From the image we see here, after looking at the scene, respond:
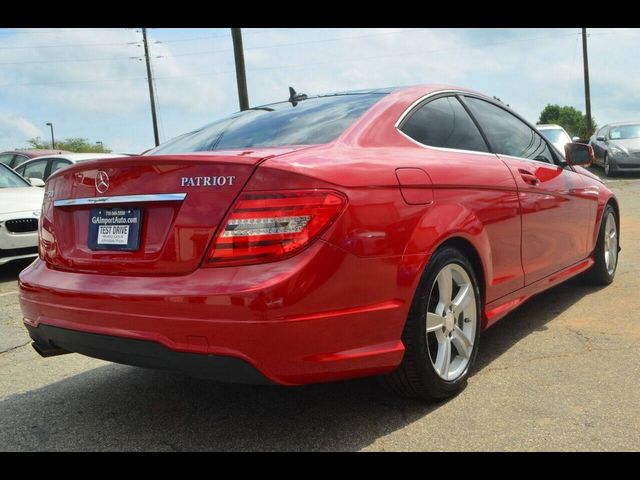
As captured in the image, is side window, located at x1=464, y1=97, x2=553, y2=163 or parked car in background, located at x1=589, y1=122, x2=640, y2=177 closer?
side window, located at x1=464, y1=97, x2=553, y2=163

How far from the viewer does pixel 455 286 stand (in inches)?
118

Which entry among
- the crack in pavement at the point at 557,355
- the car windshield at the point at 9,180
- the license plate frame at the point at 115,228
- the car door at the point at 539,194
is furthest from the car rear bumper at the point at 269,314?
the car windshield at the point at 9,180

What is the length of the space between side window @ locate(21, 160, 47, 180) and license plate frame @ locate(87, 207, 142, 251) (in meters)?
8.58

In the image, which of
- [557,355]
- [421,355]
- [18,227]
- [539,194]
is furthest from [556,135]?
[421,355]

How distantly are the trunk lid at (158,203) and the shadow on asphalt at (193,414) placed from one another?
0.74 metres

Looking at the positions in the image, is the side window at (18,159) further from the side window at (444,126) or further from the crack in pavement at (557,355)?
the crack in pavement at (557,355)

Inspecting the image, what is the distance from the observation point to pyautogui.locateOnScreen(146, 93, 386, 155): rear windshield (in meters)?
2.82

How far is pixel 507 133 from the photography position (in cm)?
390

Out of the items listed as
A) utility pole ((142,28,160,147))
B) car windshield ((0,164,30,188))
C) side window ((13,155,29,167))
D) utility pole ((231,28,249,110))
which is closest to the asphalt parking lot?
car windshield ((0,164,30,188))

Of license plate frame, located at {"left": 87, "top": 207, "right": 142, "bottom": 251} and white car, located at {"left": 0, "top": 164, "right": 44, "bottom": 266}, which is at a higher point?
license plate frame, located at {"left": 87, "top": 207, "right": 142, "bottom": 251}

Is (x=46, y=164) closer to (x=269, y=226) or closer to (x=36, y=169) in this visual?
(x=36, y=169)

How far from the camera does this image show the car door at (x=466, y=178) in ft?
9.27

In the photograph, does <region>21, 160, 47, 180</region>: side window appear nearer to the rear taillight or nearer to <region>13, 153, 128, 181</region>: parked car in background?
<region>13, 153, 128, 181</region>: parked car in background
